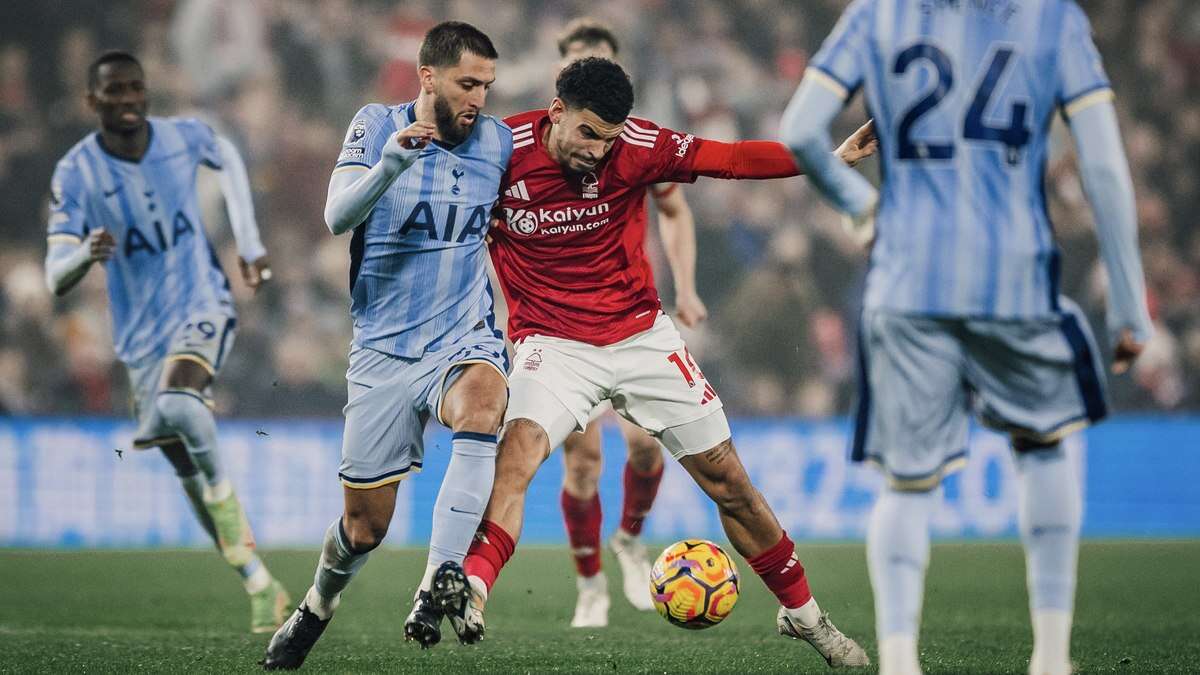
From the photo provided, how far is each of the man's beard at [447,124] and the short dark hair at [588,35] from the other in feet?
8.06

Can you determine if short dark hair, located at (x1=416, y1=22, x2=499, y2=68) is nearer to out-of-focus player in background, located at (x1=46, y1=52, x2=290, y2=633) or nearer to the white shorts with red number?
the white shorts with red number

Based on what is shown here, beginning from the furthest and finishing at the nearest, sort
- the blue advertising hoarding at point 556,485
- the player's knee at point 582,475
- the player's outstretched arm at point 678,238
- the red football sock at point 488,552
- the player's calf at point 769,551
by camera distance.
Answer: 1. the blue advertising hoarding at point 556,485
2. the player's outstretched arm at point 678,238
3. the player's knee at point 582,475
4. the player's calf at point 769,551
5. the red football sock at point 488,552

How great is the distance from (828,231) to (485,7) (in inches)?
184

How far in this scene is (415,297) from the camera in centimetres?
535

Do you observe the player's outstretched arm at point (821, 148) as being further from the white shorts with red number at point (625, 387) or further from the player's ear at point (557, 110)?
the white shorts with red number at point (625, 387)

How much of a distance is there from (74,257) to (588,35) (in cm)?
288

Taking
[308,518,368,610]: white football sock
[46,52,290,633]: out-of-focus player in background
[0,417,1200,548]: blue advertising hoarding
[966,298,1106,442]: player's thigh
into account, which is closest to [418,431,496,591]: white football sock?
[308,518,368,610]: white football sock

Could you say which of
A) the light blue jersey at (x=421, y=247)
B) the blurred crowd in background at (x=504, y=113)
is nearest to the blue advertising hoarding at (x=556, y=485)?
Result: the blurred crowd in background at (x=504, y=113)

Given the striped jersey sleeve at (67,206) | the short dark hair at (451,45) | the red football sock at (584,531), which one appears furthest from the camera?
the red football sock at (584,531)

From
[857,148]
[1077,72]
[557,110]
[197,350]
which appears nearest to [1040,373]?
[1077,72]

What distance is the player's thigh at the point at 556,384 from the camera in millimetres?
5434

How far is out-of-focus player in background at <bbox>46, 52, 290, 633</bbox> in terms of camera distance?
7.04 meters

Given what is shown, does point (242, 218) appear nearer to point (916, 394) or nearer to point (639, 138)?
point (639, 138)

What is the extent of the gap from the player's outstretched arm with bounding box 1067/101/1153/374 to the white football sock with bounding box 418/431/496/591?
7.14 ft
